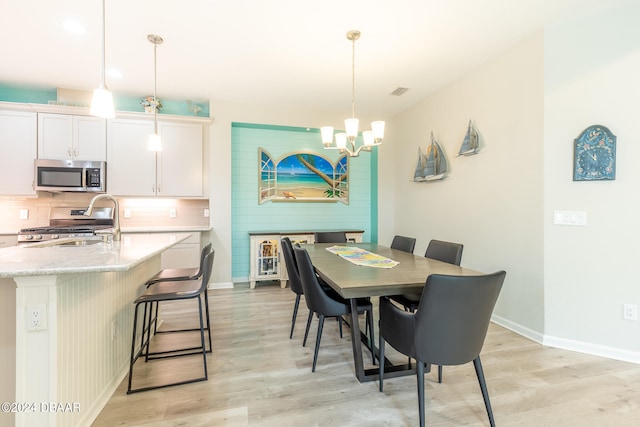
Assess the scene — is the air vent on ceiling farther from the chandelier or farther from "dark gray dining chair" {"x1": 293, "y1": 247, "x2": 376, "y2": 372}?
"dark gray dining chair" {"x1": 293, "y1": 247, "x2": 376, "y2": 372}

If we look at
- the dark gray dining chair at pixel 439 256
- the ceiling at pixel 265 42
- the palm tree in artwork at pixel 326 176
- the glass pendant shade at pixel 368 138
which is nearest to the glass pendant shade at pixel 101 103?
the ceiling at pixel 265 42

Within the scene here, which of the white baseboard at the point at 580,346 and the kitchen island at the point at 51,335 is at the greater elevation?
the kitchen island at the point at 51,335

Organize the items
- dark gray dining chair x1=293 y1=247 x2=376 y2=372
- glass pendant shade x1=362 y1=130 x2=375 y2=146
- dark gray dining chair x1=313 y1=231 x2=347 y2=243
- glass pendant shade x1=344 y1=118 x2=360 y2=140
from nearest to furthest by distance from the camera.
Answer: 1. dark gray dining chair x1=293 y1=247 x2=376 y2=372
2. glass pendant shade x1=344 y1=118 x2=360 y2=140
3. glass pendant shade x1=362 y1=130 x2=375 y2=146
4. dark gray dining chair x1=313 y1=231 x2=347 y2=243

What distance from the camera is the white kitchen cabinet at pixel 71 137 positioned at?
358 cm

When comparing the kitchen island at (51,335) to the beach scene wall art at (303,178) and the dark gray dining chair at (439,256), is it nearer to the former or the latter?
the dark gray dining chair at (439,256)

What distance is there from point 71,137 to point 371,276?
4.24 m

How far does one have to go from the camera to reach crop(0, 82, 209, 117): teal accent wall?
3711 mm

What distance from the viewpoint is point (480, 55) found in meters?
2.95

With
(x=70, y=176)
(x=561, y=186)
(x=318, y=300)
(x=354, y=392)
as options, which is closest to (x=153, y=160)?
(x=70, y=176)

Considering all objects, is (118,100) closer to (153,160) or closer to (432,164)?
(153,160)

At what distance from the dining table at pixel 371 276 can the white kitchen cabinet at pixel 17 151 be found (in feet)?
12.7

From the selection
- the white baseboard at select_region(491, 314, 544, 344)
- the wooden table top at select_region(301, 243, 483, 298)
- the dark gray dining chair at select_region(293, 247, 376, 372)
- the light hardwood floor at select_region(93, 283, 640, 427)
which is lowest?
the light hardwood floor at select_region(93, 283, 640, 427)

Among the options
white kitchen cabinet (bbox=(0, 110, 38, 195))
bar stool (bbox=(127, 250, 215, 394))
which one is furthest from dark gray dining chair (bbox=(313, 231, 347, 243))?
white kitchen cabinet (bbox=(0, 110, 38, 195))

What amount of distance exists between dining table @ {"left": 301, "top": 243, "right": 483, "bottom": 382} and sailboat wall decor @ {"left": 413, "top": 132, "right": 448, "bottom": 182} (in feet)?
5.39
